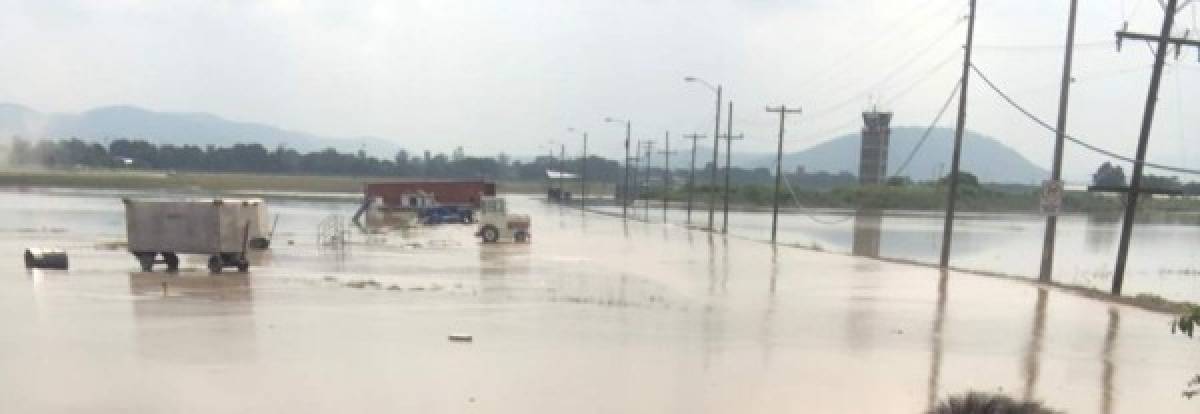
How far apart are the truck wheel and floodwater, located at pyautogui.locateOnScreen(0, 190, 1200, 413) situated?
1165 centimetres

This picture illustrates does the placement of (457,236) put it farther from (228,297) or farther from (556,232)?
(228,297)

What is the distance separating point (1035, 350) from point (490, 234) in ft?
85.7

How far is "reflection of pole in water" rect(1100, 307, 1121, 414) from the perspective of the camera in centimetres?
1086

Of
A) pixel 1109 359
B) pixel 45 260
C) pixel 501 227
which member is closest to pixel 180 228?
pixel 45 260

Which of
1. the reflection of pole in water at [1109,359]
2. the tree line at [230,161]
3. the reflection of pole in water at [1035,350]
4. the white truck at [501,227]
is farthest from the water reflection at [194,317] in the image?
the tree line at [230,161]

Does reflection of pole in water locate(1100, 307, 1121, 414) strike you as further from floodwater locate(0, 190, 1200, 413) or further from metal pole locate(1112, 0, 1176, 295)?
metal pole locate(1112, 0, 1176, 295)

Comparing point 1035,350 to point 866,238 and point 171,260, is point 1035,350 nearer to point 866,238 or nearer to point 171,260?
point 171,260

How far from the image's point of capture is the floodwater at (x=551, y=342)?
10032 millimetres

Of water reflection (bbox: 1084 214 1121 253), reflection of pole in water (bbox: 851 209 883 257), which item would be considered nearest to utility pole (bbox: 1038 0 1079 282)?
reflection of pole in water (bbox: 851 209 883 257)

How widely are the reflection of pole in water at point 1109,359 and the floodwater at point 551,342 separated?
5cm

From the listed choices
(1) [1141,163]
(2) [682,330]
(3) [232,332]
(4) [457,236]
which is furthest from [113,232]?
(1) [1141,163]

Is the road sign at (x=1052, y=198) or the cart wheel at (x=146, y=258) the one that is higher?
the road sign at (x=1052, y=198)

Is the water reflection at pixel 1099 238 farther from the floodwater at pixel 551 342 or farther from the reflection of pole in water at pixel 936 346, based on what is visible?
the reflection of pole in water at pixel 936 346

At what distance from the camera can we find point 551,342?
13.5 metres
